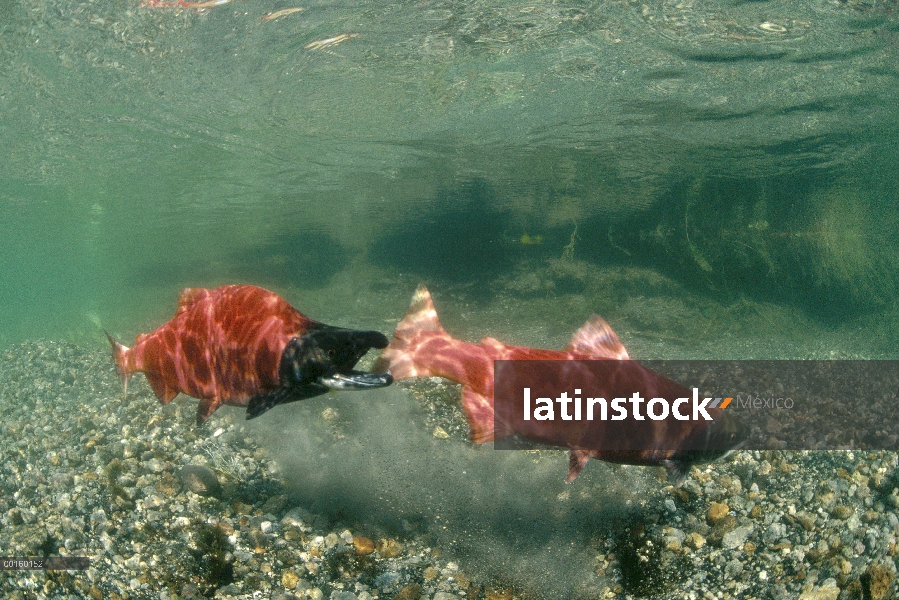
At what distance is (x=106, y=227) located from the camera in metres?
44.3

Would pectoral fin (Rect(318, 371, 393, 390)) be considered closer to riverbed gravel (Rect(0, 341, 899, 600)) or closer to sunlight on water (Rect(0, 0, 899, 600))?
riverbed gravel (Rect(0, 341, 899, 600))

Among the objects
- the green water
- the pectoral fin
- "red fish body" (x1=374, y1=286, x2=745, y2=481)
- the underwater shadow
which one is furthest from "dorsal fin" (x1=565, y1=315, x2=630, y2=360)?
the underwater shadow

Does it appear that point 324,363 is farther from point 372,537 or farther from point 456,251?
point 456,251

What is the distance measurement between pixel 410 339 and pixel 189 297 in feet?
4.62

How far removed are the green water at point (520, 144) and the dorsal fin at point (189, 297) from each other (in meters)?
8.70

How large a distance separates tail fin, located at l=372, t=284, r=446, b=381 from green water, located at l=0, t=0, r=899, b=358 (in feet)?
27.5

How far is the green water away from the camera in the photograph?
10492 mm

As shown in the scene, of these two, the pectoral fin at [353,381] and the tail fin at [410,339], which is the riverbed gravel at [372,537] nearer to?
the tail fin at [410,339]

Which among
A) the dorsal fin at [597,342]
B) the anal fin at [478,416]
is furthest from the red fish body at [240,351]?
the dorsal fin at [597,342]

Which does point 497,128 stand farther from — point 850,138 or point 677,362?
point 850,138

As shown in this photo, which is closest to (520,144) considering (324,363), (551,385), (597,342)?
(597,342)

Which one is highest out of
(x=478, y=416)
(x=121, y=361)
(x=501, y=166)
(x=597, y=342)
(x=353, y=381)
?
(x=353, y=381)

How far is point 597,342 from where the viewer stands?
12.0ft

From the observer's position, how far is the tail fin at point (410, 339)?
10.6ft
